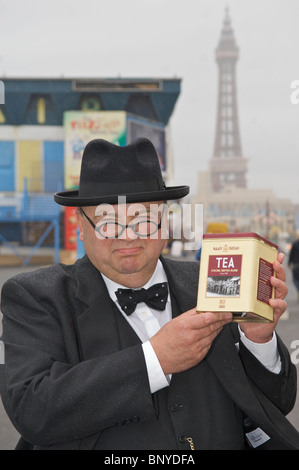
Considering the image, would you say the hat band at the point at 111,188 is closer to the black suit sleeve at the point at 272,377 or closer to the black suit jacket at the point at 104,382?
Result: the black suit jacket at the point at 104,382

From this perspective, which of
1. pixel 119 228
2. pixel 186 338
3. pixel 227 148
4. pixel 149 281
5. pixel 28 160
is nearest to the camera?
pixel 186 338

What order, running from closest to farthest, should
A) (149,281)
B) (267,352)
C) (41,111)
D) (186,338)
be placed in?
(186,338) < (267,352) < (149,281) < (41,111)

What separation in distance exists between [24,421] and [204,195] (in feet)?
461

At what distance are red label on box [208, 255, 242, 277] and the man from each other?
0.58ft

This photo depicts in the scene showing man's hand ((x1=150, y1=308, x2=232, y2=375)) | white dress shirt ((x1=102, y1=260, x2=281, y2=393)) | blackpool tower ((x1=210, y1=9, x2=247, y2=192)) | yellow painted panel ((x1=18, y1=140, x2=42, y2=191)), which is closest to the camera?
man's hand ((x1=150, y1=308, x2=232, y2=375))

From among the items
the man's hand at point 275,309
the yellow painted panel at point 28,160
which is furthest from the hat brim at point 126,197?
the yellow painted panel at point 28,160

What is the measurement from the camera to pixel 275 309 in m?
2.19

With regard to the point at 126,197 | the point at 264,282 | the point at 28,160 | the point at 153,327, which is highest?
the point at 28,160

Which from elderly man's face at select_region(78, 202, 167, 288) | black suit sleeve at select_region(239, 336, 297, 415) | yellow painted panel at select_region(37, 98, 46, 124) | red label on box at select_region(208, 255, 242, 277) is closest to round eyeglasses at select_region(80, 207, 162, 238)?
elderly man's face at select_region(78, 202, 167, 288)

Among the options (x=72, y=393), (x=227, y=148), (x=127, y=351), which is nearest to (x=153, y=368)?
(x=127, y=351)

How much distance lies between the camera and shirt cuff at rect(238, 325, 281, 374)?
2.47 meters

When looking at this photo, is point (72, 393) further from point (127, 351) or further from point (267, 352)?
point (267, 352)

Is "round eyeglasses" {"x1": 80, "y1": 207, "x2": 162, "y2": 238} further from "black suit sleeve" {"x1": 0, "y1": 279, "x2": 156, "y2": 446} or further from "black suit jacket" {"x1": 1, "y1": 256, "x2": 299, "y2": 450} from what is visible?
"black suit sleeve" {"x1": 0, "y1": 279, "x2": 156, "y2": 446}

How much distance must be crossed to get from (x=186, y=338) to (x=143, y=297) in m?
0.44
